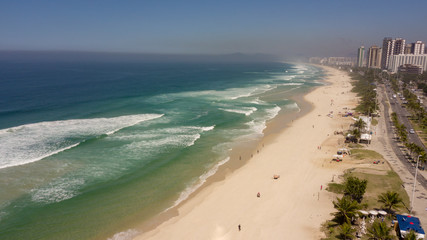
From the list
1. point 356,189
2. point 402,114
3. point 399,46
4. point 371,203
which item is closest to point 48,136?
point 356,189

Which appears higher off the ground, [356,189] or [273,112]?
[273,112]

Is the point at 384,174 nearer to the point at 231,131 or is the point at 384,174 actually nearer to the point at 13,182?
the point at 231,131

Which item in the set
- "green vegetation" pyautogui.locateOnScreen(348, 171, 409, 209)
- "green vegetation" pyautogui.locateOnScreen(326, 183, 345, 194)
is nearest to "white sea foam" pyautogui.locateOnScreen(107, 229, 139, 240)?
"green vegetation" pyautogui.locateOnScreen(326, 183, 345, 194)

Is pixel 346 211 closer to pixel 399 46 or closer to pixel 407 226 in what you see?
pixel 407 226

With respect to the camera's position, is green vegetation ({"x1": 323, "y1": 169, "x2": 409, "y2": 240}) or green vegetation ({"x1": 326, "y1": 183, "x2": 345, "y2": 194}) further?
green vegetation ({"x1": 326, "y1": 183, "x2": 345, "y2": 194})

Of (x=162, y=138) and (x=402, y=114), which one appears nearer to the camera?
(x=162, y=138)

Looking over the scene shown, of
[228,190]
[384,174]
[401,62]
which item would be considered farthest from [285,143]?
[401,62]

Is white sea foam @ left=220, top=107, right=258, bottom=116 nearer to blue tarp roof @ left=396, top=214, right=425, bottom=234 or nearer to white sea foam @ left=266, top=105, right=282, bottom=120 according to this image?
white sea foam @ left=266, top=105, right=282, bottom=120

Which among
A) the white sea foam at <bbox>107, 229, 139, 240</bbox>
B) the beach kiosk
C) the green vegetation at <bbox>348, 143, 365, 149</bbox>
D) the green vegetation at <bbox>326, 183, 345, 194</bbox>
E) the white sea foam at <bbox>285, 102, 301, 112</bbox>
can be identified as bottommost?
the white sea foam at <bbox>107, 229, 139, 240</bbox>
